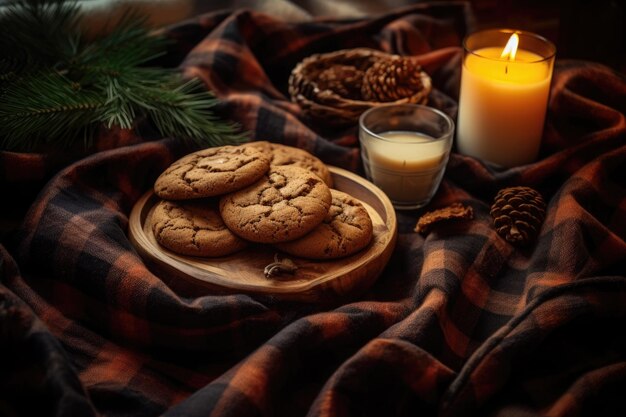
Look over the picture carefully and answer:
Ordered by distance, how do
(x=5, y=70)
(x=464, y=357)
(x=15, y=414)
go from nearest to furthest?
(x=15, y=414), (x=464, y=357), (x=5, y=70)

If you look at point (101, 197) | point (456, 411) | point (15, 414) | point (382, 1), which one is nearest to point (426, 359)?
point (456, 411)

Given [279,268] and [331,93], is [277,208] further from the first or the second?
[331,93]

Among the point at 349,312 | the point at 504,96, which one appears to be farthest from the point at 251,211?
the point at 504,96

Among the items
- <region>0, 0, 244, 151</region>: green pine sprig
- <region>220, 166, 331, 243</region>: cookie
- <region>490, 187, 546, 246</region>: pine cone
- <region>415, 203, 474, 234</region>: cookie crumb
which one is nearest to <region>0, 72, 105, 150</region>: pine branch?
<region>0, 0, 244, 151</region>: green pine sprig

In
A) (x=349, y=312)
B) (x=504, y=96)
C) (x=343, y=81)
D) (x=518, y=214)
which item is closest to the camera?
(x=349, y=312)

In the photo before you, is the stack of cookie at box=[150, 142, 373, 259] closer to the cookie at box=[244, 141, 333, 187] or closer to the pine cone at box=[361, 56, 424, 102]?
the cookie at box=[244, 141, 333, 187]

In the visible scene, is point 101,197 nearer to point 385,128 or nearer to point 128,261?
point 128,261
